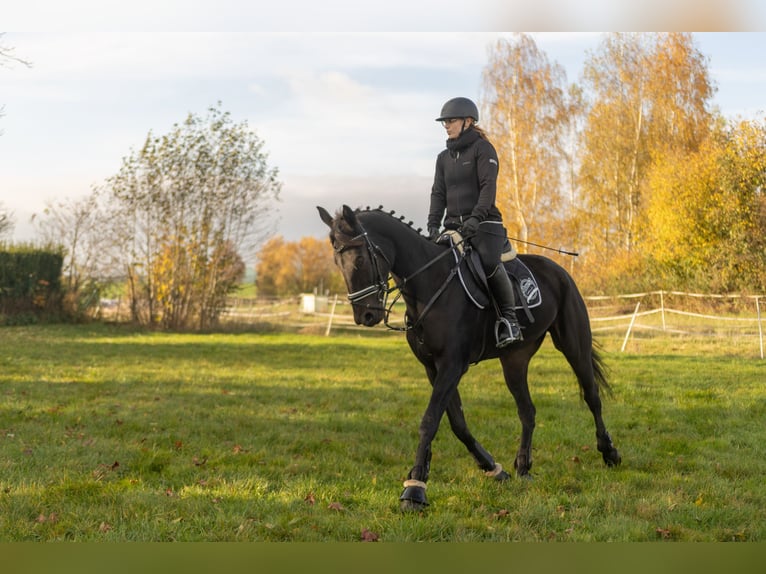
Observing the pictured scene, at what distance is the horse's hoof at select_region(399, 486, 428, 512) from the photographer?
189 inches

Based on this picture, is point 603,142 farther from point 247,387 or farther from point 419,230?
point 419,230

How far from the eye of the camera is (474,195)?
5.56 m

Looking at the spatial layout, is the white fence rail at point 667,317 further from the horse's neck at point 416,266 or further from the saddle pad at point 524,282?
the horse's neck at point 416,266

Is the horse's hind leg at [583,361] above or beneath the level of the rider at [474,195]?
beneath

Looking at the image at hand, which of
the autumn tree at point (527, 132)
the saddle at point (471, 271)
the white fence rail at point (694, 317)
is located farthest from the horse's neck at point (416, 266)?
the autumn tree at point (527, 132)

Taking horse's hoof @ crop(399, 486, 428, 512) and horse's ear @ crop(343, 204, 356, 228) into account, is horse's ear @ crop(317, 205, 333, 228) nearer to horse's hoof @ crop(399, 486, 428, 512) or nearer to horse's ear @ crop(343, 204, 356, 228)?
horse's ear @ crop(343, 204, 356, 228)

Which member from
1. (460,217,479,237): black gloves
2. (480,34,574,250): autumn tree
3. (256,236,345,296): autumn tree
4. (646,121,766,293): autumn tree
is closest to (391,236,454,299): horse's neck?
(460,217,479,237): black gloves

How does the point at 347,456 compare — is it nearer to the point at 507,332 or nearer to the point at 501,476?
the point at 501,476

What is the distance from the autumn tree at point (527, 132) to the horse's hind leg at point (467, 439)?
62.1 ft

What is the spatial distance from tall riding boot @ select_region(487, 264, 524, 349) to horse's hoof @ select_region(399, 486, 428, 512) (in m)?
1.36

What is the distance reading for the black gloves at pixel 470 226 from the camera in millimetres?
5320

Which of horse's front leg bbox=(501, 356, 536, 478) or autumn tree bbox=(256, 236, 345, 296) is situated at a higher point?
autumn tree bbox=(256, 236, 345, 296)

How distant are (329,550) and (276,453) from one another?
274 centimetres

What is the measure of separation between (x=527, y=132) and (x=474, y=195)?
20.0 meters
